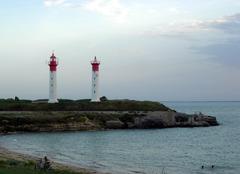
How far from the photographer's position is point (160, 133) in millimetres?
75688

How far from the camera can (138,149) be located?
2149 inches

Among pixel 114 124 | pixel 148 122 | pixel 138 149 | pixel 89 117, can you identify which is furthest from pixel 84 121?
pixel 138 149

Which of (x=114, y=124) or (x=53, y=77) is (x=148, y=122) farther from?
(x=53, y=77)

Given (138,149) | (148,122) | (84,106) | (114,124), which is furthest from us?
(84,106)

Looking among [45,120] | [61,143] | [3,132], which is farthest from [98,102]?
[61,143]

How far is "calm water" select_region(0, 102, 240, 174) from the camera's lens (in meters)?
40.6

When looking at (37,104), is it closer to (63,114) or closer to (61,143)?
(63,114)

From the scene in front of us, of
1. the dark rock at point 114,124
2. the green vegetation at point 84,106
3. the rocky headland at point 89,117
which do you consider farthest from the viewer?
the green vegetation at point 84,106

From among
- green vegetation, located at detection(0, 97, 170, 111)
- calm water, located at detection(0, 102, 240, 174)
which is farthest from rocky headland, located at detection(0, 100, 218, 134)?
calm water, located at detection(0, 102, 240, 174)

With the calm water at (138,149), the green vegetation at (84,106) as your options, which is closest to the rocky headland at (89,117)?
the green vegetation at (84,106)

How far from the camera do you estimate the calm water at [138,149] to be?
4058cm

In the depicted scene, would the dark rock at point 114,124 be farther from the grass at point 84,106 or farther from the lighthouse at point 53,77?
the lighthouse at point 53,77

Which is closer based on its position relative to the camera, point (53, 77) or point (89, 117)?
point (89, 117)

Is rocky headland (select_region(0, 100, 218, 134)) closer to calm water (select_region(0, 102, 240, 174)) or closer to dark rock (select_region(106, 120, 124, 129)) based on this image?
dark rock (select_region(106, 120, 124, 129))
